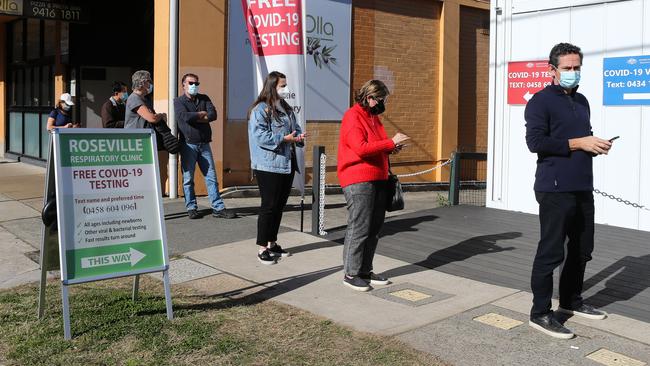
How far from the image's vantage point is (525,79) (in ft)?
33.3

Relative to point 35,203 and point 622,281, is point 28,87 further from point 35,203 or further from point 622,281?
point 622,281

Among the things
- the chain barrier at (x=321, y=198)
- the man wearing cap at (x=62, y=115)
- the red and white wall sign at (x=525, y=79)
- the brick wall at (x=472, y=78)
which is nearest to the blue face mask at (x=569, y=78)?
the chain barrier at (x=321, y=198)

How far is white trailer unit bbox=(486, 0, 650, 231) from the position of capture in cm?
887

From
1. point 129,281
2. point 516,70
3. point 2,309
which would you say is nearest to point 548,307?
point 129,281

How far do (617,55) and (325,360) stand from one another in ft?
21.4

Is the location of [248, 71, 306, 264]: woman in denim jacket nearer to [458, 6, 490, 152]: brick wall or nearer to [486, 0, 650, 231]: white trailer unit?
[486, 0, 650, 231]: white trailer unit

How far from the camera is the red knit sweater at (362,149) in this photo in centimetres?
583

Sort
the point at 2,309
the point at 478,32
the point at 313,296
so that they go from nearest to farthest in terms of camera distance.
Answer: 1. the point at 2,309
2. the point at 313,296
3. the point at 478,32

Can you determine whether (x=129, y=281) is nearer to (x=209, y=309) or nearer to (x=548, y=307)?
(x=209, y=309)

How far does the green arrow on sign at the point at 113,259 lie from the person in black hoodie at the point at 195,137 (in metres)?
4.12

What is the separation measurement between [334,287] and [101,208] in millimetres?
2181

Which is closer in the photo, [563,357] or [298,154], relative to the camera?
[563,357]

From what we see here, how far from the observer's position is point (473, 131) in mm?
16531

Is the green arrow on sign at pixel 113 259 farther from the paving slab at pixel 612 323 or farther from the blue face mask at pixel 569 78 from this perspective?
the blue face mask at pixel 569 78
